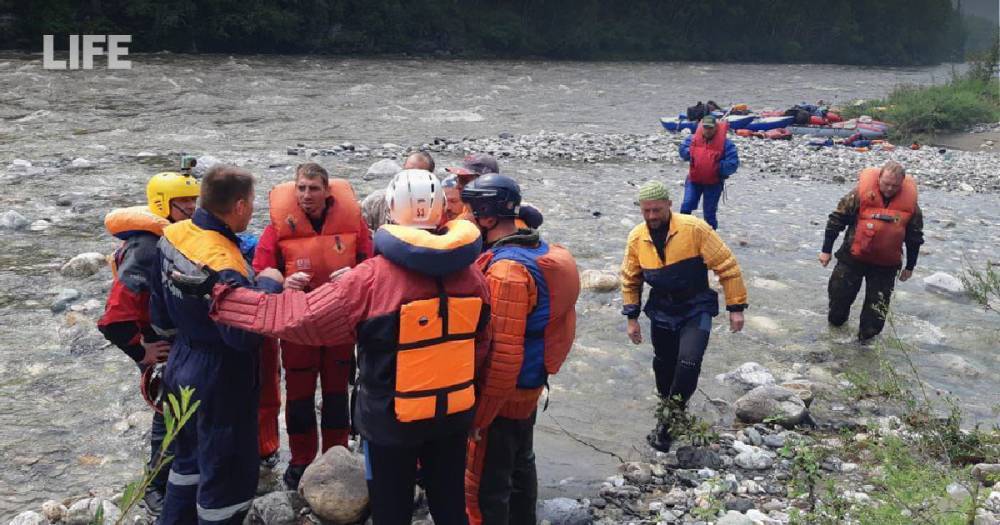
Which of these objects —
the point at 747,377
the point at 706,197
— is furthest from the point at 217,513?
the point at 706,197

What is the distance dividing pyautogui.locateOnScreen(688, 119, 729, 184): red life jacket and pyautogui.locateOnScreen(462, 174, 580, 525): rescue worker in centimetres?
650

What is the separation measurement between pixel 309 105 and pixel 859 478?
20.3m

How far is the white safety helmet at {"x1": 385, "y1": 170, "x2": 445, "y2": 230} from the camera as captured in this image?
2.97 metres

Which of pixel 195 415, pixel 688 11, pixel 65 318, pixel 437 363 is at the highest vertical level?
pixel 688 11

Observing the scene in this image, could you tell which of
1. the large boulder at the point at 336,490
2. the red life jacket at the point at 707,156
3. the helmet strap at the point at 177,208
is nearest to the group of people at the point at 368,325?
the helmet strap at the point at 177,208

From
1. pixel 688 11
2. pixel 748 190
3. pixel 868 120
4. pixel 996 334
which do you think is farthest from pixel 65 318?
pixel 688 11

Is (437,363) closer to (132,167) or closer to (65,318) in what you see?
(65,318)

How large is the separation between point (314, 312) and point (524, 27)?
49652 millimetres

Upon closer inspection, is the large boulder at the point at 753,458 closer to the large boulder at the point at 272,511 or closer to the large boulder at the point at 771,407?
the large boulder at the point at 771,407

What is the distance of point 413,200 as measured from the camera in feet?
9.75

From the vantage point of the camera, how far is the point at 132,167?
528 inches

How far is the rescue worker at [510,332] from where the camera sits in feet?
11.1

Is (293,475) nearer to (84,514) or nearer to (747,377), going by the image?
(84,514)

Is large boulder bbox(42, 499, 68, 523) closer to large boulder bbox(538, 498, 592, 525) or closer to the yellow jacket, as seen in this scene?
large boulder bbox(538, 498, 592, 525)
